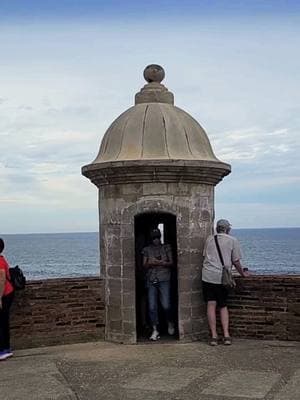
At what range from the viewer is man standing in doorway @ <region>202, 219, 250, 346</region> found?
362 inches

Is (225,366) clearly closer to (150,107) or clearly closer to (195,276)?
(195,276)

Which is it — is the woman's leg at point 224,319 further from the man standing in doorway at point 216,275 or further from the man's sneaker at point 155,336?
the man's sneaker at point 155,336

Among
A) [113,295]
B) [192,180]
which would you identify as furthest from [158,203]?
[113,295]

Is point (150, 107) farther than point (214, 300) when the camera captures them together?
Yes

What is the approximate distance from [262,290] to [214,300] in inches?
26.3

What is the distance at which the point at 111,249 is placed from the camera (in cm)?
962

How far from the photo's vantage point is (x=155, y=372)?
7652mm

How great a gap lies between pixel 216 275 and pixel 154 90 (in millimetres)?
2738

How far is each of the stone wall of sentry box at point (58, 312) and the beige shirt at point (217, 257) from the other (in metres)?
1.46

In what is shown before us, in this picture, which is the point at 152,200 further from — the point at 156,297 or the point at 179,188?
the point at 156,297

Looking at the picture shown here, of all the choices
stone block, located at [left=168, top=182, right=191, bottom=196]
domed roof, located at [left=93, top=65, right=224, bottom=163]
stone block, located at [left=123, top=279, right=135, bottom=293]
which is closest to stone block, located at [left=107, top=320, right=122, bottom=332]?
stone block, located at [left=123, top=279, right=135, bottom=293]

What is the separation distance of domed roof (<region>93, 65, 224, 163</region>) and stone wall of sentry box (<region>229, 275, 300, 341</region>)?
5.80 feet

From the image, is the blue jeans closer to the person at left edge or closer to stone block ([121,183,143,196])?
stone block ([121,183,143,196])

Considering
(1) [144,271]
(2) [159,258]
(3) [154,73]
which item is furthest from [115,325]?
(3) [154,73]
